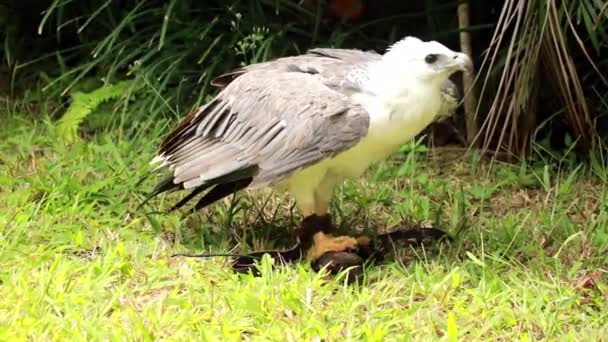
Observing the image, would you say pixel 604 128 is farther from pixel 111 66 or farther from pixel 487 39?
pixel 111 66

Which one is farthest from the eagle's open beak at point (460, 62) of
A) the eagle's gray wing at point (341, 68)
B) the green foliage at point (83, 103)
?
the green foliage at point (83, 103)

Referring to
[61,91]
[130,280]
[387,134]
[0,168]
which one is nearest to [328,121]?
[387,134]

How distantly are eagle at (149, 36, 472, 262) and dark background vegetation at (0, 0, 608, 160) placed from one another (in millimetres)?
1008

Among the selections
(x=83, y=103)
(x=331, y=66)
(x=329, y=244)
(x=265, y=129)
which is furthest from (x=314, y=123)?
(x=83, y=103)

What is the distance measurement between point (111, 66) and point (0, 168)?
2.85 feet

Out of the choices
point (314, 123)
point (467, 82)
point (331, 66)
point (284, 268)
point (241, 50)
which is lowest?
point (284, 268)

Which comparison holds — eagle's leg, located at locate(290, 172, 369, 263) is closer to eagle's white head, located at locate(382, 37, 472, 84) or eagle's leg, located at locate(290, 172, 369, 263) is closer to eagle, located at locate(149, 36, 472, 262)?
eagle, located at locate(149, 36, 472, 262)

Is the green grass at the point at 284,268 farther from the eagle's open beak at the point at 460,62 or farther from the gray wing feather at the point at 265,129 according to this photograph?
the eagle's open beak at the point at 460,62

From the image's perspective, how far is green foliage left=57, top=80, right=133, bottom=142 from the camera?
4527mm

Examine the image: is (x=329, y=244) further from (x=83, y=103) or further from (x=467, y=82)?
(x=83, y=103)

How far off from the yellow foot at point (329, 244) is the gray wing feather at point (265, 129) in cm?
34

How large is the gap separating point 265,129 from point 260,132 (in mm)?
21

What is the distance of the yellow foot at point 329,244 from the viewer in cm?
324

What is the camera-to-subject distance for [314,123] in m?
3.03
